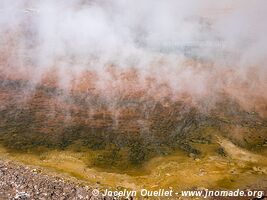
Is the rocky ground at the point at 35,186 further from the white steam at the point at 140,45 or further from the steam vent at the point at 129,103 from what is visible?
the white steam at the point at 140,45

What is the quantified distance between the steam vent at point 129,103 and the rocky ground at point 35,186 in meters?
0.10

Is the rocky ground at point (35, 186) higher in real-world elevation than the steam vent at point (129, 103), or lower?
lower

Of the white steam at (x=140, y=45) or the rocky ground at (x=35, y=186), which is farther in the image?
the white steam at (x=140, y=45)

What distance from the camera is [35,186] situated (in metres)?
44.9

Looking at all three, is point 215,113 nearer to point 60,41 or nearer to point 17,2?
point 60,41

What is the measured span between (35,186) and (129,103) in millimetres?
23821

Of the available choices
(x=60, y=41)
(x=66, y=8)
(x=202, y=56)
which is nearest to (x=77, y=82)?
(x=60, y=41)

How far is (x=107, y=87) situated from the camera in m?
70.1

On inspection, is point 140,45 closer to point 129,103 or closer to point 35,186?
point 129,103

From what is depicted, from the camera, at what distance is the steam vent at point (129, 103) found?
4947 cm

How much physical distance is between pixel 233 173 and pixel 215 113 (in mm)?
13391

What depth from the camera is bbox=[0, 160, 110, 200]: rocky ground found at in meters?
43.5

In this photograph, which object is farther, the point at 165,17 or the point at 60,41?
the point at 165,17

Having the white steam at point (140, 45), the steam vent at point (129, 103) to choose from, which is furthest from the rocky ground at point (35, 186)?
the white steam at point (140, 45)
